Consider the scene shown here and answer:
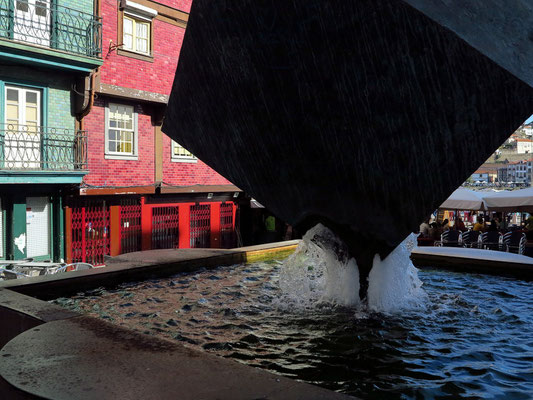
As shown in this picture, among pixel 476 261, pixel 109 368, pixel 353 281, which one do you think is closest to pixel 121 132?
pixel 476 261

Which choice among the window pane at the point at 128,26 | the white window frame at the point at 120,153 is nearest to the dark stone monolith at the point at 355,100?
the white window frame at the point at 120,153

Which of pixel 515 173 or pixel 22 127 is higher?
pixel 515 173

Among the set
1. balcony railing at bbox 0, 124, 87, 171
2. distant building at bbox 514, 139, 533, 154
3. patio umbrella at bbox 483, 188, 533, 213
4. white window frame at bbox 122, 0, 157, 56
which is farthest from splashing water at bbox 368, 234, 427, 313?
distant building at bbox 514, 139, 533, 154

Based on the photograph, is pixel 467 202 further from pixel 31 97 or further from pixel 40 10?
pixel 40 10

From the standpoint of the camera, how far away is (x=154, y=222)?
15.9 metres

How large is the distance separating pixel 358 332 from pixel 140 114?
491 inches

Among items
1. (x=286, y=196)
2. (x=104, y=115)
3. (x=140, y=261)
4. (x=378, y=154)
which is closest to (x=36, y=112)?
(x=104, y=115)

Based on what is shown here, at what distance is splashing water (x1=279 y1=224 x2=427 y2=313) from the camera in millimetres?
4766

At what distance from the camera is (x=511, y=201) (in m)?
14.1

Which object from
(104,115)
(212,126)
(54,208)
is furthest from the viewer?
(104,115)

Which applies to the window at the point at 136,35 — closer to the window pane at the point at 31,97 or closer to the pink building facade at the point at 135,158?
the pink building facade at the point at 135,158

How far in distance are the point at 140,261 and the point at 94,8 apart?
9489 millimetres

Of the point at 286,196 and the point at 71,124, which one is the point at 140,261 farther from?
the point at 71,124

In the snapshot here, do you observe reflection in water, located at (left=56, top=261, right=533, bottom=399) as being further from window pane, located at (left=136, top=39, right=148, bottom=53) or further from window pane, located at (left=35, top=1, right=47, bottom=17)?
window pane, located at (left=136, top=39, right=148, bottom=53)
